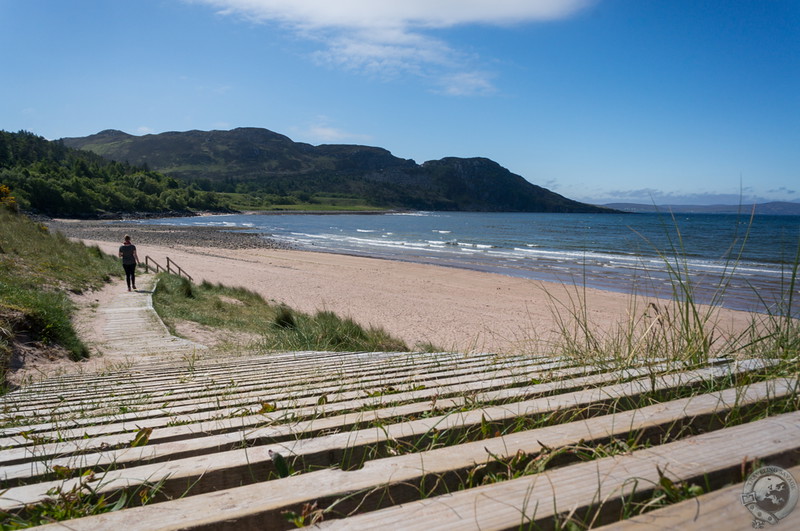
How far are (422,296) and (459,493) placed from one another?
19514mm

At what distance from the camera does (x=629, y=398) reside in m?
2.16

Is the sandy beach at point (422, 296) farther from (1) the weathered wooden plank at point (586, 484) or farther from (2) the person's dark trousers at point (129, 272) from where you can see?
(1) the weathered wooden plank at point (586, 484)

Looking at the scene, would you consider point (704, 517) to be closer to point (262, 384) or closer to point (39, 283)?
point (262, 384)

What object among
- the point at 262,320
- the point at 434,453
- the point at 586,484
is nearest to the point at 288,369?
the point at 434,453

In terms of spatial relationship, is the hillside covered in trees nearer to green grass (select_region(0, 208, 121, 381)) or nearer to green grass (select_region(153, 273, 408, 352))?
green grass (select_region(0, 208, 121, 381))

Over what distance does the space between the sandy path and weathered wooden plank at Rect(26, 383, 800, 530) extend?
673 centimetres

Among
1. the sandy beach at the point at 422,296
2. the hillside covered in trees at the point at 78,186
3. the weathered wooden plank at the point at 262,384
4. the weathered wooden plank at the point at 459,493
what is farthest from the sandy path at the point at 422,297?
the hillside covered in trees at the point at 78,186

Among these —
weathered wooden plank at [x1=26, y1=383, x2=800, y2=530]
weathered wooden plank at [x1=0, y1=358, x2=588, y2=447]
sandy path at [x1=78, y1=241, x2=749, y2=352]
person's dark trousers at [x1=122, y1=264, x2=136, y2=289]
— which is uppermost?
weathered wooden plank at [x1=26, y1=383, x2=800, y2=530]

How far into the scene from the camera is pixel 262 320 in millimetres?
12633

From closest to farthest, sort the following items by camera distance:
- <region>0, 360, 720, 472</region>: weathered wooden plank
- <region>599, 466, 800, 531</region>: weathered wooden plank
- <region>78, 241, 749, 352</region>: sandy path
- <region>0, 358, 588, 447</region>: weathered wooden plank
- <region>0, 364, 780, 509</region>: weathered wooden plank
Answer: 1. <region>599, 466, 800, 531</region>: weathered wooden plank
2. <region>0, 364, 780, 509</region>: weathered wooden plank
3. <region>0, 360, 720, 472</region>: weathered wooden plank
4. <region>0, 358, 588, 447</region>: weathered wooden plank
5. <region>78, 241, 749, 352</region>: sandy path

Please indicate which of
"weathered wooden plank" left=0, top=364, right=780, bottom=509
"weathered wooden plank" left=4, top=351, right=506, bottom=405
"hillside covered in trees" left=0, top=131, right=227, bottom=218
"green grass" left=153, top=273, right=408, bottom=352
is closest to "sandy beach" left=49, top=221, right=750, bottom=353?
"green grass" left=153, top=273, right=408, bottom=352

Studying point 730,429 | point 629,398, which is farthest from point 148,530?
point 629,398

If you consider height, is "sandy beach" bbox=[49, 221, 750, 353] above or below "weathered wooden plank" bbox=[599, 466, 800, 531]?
below

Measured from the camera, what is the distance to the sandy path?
13.9 m
